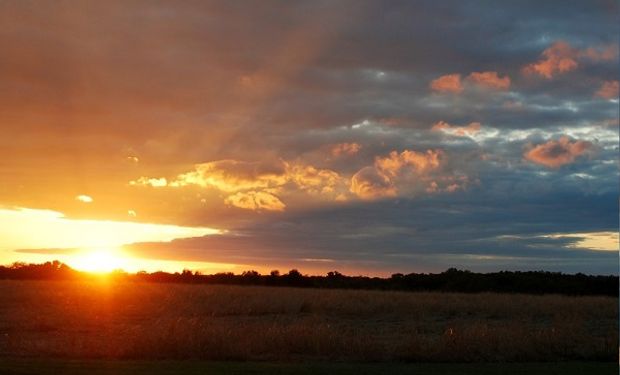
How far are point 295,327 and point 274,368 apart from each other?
Result: 709 cm

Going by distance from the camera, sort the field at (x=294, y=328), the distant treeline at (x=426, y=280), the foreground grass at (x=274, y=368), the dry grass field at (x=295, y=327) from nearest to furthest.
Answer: the foreground grass at (x=274, y=368) < the field at (x=294, y=328) < the dry grass field at (x=295, y=327) < the distant treeline at (x=426, y=280)

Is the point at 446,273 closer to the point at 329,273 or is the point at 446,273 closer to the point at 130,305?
the point at 329,273

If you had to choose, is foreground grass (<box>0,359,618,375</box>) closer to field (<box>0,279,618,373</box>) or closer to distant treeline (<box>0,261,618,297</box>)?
field (<box>0,279,618,373</box>)

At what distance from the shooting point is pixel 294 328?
2734 centimetres

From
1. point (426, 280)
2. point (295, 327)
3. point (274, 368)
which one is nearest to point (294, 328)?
point (295, 327)

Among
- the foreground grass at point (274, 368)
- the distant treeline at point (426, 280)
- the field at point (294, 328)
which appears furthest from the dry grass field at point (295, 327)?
the distant treeline at point (426, 280)

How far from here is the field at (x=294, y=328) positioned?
24797 millimetres

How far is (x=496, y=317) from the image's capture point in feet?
162

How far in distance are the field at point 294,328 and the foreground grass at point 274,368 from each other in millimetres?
902

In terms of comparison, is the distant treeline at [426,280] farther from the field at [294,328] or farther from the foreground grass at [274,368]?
the foreground grass at [274,368]

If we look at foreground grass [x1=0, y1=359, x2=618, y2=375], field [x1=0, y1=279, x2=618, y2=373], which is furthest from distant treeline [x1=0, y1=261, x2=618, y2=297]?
foreground grass [x1=0, y1=359, x2=618, y2=375]

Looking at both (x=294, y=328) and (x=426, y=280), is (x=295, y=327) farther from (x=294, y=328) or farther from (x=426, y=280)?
(x=426, y=280)

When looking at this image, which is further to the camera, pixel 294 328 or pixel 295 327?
pixel 295 327

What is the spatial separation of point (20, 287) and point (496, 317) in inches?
1497
